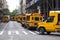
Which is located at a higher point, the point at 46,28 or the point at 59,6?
the point at 59,6

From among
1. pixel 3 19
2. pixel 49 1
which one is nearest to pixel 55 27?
pixel 49 1

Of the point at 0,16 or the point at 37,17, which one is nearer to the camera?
the point at 37,17

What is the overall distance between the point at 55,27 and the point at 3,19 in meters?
88.2

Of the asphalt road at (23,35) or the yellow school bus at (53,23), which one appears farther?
the yellow school bus at (53,23)

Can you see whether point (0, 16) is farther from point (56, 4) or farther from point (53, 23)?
point (53, 23)

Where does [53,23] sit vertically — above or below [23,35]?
above

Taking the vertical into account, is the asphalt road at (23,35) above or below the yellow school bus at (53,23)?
below

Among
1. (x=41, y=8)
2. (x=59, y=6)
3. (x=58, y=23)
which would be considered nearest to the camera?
(x=58, y=23)

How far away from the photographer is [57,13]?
87.0ft

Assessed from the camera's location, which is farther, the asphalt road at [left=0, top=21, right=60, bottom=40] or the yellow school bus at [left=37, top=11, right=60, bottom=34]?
the yellow school bus at [left=37, top=11, right=60, bottom=34]

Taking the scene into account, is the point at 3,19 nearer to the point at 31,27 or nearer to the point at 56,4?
the point at 56,4

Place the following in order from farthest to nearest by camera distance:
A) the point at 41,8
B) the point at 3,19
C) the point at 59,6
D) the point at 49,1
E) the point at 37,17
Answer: the point at 3,19, the point at 41,8, the point at 49,1, the point at 59,6, the point at 37,17

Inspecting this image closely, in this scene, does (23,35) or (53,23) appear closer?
A: (53,23)

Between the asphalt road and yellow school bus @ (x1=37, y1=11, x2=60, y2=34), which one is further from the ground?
yellow school bus @ (x1=37, y1=11, x2=60, y2=34)
